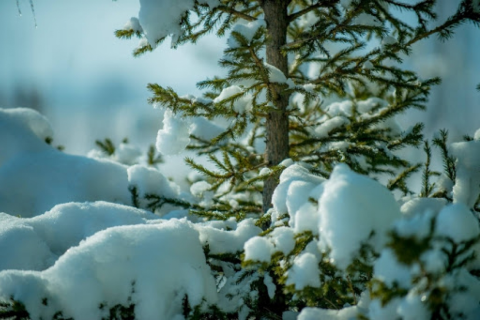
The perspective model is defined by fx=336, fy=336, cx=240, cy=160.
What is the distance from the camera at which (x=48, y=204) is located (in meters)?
3.94

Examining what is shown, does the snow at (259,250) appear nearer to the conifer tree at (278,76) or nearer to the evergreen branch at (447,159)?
the conifer tree at (278,76)

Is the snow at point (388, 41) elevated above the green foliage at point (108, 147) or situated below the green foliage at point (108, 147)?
below

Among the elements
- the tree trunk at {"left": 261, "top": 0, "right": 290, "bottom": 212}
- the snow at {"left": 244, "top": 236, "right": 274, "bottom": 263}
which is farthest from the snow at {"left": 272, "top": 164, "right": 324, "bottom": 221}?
the tree trunk at {"left": 261, "top": 0, "right": 290, "bottom": 212}

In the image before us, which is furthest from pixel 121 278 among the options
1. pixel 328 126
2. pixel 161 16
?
pixel 328 126

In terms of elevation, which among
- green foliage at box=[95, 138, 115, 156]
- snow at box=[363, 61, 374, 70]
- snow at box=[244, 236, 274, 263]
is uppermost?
green foliage at box=[95, 138, 115, 156]

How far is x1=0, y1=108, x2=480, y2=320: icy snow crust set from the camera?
1.53 metres

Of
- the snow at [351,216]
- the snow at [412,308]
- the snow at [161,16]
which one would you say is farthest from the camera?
the snow at [161,16]

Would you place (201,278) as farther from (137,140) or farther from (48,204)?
(137,140)

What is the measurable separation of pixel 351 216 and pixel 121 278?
59.4 inches

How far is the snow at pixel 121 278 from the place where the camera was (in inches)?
78.3

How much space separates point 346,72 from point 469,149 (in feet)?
4.41

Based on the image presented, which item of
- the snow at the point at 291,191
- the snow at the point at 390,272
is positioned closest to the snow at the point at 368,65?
the snow at the point at 291,191

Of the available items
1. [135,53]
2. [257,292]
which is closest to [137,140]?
[135,53]

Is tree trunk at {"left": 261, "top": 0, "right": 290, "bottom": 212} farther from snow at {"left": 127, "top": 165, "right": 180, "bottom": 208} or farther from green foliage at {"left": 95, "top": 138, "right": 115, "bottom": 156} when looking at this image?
green foliage at {"left": 95, "top": 138, "right": 115, "bottom": 156}
